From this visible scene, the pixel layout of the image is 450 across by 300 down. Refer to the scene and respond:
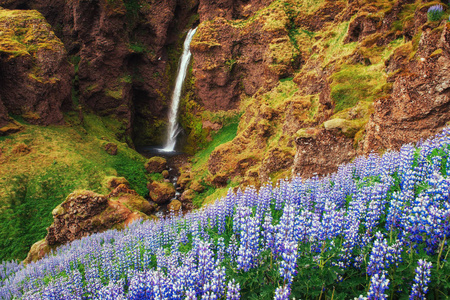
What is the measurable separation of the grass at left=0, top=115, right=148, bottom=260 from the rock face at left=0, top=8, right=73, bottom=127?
100 inches

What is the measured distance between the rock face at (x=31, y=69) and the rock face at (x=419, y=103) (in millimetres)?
36076

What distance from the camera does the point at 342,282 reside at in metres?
3.40

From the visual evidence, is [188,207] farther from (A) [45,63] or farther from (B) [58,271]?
(A) [45,63]

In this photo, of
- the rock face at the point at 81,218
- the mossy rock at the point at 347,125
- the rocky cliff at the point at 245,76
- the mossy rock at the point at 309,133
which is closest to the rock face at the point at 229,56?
the rocky cliff at the point at 245,76

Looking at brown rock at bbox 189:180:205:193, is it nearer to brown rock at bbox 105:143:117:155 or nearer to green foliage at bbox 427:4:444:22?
brown rock at bbox 105:143:117:155

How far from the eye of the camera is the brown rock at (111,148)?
34.4m

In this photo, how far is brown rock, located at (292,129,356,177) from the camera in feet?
37.8

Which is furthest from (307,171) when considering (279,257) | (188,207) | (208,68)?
(208,68)

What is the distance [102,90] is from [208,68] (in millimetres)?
19020

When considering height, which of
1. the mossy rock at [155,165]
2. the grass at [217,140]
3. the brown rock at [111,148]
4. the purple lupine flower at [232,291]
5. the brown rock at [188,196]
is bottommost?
the brown rock at [188,196]

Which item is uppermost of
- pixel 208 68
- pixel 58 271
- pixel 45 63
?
pixel 208 68

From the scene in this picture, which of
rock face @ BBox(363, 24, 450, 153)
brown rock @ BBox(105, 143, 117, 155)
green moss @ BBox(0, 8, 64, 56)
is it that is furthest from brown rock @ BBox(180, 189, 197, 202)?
green moss @ BBox(0, 8, 64, 56)

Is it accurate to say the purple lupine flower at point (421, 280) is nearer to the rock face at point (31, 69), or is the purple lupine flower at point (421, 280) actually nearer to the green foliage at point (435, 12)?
the green foliage at point (435, 12)

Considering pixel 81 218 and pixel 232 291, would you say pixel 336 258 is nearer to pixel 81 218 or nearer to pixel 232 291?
pixel 232 291
